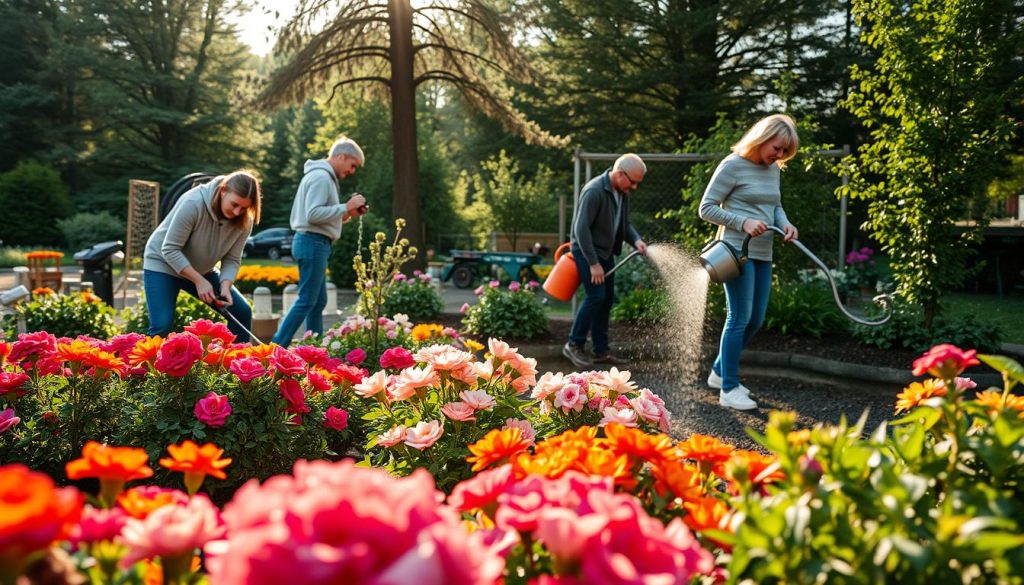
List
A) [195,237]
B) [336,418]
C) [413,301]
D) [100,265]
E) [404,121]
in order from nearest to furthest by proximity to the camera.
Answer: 1. [336,418]
2. [195,237]
3. [100,265]
4. [413,301]
5. [404,121]

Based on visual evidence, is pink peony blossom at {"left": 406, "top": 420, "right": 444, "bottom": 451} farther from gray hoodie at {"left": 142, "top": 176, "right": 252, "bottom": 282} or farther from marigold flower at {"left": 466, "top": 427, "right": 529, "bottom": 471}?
gray hoodie at {"left": 142, "top": 176, "right": 252, "bottom": 282}

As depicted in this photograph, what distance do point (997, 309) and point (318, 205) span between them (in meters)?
9.63

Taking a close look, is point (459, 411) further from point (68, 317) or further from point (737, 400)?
point (68, 317)

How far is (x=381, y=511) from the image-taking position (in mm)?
607

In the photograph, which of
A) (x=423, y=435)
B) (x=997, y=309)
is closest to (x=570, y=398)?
(x=423, y=435)

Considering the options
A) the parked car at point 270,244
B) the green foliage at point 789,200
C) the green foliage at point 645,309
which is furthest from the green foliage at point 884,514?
the parked car at point 270,244

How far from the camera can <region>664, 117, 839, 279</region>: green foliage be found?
24.8 feet

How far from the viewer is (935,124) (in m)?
5.52

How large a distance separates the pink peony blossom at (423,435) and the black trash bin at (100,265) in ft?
20.9

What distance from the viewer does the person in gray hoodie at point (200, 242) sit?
382 centimetres

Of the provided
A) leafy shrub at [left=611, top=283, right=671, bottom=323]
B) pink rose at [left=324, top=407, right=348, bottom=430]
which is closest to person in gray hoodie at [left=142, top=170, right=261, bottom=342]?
pink rose at [left=324, top=407, right=348, bottom=430]

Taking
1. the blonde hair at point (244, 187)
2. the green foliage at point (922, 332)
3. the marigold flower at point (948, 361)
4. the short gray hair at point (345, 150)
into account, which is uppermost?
the short gray hair at point (345, 150)

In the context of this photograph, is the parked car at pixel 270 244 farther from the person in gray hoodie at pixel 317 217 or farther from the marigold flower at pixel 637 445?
the marigold flower at pixel 637 445

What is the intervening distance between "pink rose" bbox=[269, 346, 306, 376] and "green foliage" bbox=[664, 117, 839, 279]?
18.5ft
